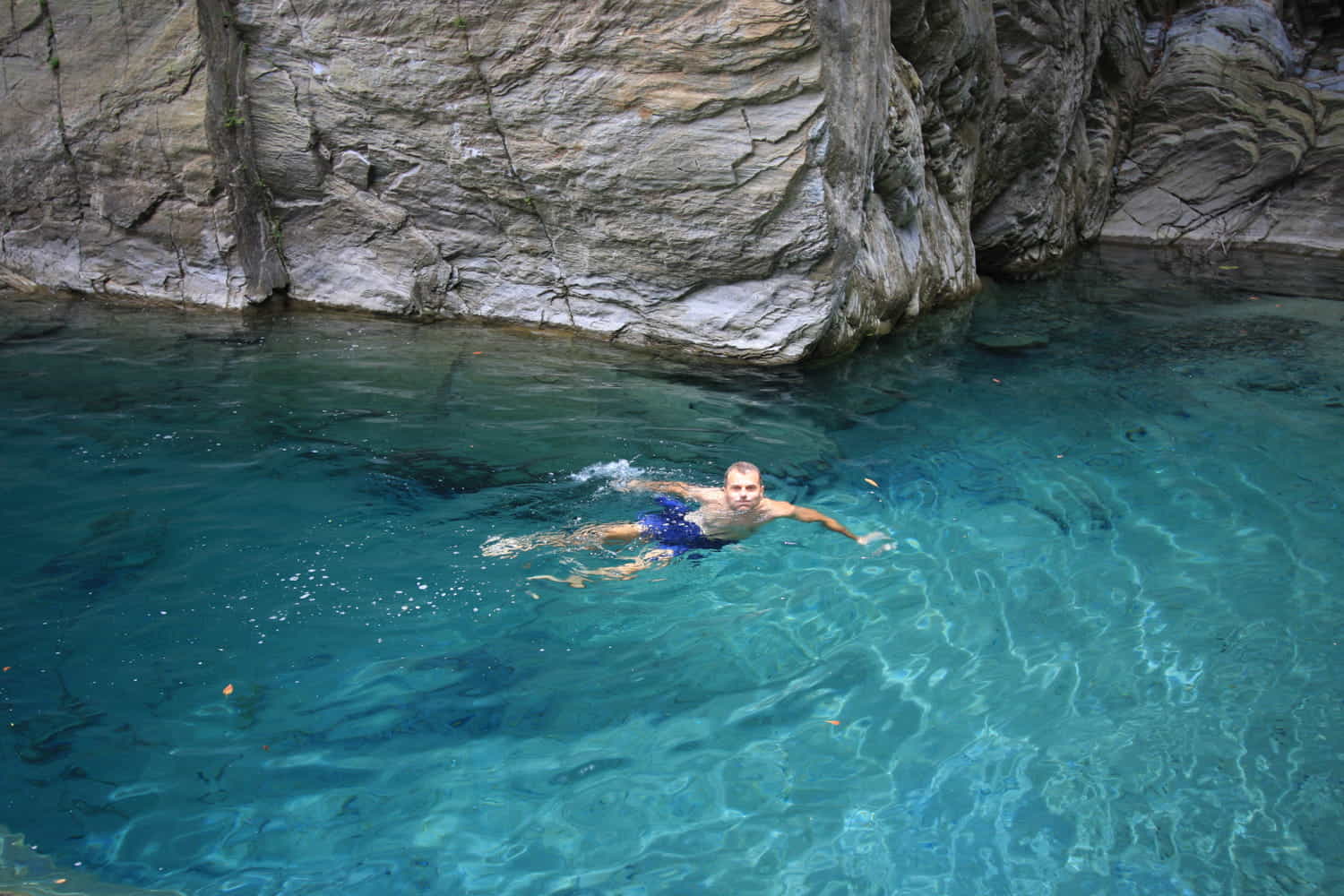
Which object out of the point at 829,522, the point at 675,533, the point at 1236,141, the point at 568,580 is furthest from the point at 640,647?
the point at 1236,141

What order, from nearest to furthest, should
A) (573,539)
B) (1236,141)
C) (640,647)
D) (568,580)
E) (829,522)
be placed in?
1. (640,647)
2. (568,580)
3. (573,539)
4. (829,522)
5. (1236,141)

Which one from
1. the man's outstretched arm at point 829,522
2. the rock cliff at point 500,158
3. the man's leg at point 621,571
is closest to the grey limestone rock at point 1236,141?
the rock cliff at point 500,158

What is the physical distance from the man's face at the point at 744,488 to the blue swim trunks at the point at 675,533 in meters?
0.36

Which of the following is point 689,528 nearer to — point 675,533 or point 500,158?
point 675,533

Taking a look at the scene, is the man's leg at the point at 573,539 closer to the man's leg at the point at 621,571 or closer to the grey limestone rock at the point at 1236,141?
the man's leg at the point at 621,571

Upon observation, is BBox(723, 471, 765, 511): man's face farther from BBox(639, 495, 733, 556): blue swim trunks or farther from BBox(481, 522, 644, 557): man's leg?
BBox(481, 522, 644, 557): man's leg

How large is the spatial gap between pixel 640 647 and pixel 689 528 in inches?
44.4

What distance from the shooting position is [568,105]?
8836mm

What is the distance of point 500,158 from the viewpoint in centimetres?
936

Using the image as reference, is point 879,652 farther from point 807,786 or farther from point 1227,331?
point 1227,331

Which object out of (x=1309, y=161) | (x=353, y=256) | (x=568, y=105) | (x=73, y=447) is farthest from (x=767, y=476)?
(x=1309, y=161)

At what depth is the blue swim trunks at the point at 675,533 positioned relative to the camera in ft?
19.1

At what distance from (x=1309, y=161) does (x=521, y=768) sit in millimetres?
19364

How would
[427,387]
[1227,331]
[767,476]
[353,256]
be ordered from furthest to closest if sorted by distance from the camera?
[1227,331]
[353,256]
[427,387]
[767,476]
